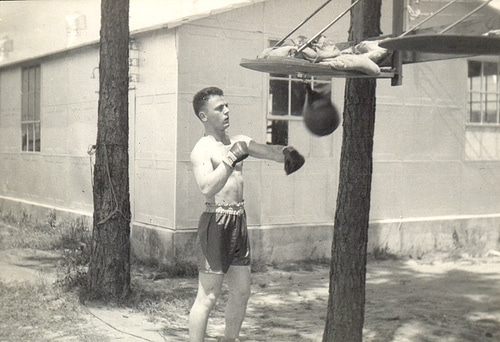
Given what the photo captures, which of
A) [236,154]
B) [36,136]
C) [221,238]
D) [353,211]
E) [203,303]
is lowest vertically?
[203,303]

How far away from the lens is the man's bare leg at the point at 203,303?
5.12 m

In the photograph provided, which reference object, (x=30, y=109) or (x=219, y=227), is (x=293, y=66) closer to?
(x=219, y=227)

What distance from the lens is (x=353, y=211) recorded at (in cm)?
533

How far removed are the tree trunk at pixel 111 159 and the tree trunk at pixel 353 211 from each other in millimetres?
2890

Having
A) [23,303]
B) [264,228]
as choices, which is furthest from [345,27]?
[23,303]

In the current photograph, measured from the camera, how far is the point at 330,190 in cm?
1085

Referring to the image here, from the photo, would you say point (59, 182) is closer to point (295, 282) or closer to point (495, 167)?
point (295, 282)

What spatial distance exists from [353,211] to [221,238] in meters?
1.01

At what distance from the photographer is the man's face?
5195mm

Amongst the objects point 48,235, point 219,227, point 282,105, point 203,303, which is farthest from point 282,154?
point 48,235

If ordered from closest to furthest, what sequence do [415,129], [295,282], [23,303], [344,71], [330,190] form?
[344,71], [23,303], [295,282], [330,190], [415,129]

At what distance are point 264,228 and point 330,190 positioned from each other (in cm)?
130

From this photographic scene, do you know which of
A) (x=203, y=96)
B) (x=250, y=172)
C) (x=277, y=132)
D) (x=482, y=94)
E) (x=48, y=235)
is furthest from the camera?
(x=482, y=94)

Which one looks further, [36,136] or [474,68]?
[36,136]
